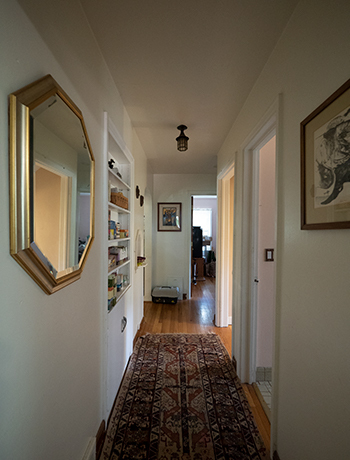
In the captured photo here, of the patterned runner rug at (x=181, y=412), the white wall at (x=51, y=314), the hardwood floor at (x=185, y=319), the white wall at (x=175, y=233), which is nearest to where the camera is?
the white wall at (x=51, y=314)

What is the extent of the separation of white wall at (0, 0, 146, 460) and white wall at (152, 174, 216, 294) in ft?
10.4

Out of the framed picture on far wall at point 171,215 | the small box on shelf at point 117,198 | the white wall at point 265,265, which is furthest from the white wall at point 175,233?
the small box on shelf at point 117,198

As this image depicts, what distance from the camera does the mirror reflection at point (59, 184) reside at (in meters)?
0.76

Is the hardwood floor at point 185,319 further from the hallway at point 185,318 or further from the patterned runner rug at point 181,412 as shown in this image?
the patterned runner rug at point 181,412

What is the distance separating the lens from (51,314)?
88cm

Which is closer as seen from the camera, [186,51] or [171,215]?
[186,51]

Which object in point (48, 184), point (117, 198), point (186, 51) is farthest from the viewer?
point (117, 198)

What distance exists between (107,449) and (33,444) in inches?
36.2

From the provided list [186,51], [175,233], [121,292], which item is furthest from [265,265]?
[175,233]

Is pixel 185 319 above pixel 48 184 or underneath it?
underneath

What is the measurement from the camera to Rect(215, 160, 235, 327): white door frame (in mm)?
3285

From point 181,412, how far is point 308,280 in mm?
1460

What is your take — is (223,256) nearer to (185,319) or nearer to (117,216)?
(185,319)

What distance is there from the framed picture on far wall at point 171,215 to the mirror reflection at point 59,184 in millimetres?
3464
